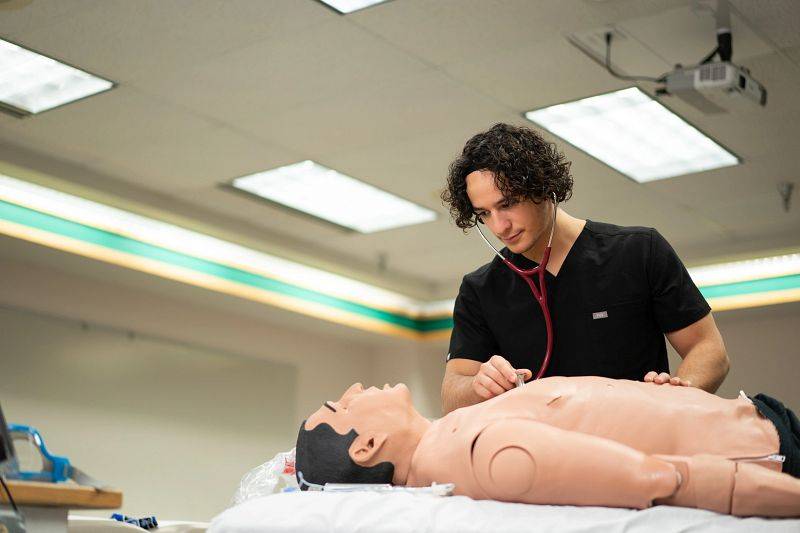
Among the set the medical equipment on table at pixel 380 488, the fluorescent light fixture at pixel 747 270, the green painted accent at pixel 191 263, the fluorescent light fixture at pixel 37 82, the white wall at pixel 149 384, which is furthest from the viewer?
the fluorescent light fixture at pixel 747 270

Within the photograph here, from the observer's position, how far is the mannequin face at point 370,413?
195 centimetres

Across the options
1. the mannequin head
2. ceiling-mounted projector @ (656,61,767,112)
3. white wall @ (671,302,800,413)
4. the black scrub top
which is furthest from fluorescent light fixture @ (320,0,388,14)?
white wall @ (671,302,800,413)

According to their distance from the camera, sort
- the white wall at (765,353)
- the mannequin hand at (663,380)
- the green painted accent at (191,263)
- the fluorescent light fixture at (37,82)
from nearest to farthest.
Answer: the mannequin hand at (663,380) → the fluorescent light fixture at (37,82) → the green painted accent at (191,263) → the white wall at (765,353)

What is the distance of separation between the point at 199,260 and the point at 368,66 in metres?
2.60

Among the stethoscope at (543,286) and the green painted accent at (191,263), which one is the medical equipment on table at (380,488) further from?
the green painted accent at (191,263)

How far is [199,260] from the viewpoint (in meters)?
6.27

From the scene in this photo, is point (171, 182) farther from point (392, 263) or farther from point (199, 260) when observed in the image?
point (392, 263)

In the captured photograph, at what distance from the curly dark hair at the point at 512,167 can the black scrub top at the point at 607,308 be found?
0.17 m

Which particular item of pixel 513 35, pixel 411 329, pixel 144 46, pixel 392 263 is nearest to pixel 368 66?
pixel 513 35

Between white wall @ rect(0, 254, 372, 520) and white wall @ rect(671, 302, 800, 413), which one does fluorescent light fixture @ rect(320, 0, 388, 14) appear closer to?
white wall @ rect(0, 254, 372, 520)

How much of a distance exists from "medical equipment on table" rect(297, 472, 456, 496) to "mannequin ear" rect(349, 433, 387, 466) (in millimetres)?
48

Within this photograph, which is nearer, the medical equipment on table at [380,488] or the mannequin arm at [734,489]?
the mannequin arm at [734,489]

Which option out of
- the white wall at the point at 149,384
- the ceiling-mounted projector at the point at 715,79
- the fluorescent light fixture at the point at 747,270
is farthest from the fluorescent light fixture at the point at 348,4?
the fluorescent light fixture at the point at 747,270

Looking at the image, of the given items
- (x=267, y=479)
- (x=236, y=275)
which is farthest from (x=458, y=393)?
(x=236, y=275)
